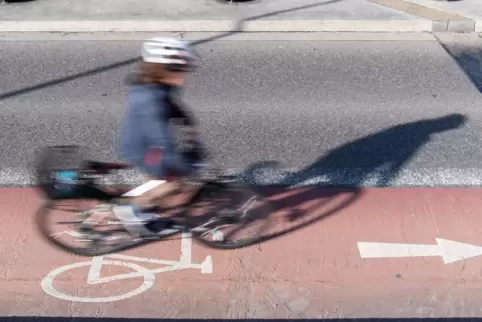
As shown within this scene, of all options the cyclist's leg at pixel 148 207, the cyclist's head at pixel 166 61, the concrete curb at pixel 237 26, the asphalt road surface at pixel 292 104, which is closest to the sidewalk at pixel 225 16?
the concrete curb at pixel 237 26

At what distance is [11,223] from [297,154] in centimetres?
312

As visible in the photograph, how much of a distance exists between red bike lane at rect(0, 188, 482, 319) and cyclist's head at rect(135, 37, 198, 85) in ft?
5.28

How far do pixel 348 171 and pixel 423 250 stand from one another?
1.51 m

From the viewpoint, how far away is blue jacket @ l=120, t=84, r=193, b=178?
4945 millimetres

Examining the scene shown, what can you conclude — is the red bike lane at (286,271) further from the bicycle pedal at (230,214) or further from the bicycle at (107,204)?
the bicycle pedal at (230,214)

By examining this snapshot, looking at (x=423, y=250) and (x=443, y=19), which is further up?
(x=423, y=250)

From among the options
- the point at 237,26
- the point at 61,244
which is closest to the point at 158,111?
the point at 61,244

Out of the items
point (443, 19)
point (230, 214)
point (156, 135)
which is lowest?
point (443, 19)

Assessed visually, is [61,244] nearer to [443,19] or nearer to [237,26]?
[237,26]

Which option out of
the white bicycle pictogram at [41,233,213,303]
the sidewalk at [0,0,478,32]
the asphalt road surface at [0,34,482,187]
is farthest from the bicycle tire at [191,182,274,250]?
the sidewalk at [0,0,478,32]

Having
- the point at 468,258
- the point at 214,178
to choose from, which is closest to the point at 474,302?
the point at 468,258

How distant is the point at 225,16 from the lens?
11367 mm

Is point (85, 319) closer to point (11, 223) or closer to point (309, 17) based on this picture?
point (11, 223)

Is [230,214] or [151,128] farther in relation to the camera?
[230,214]
